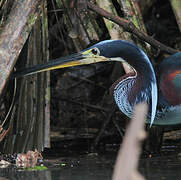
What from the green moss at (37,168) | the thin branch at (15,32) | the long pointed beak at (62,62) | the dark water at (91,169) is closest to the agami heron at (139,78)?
the long pointed beak at (62,62)

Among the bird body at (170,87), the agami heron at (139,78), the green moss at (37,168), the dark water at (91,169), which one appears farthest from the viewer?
the bird body at (170,87)

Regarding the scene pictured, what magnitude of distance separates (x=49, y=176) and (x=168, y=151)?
6.21 ft

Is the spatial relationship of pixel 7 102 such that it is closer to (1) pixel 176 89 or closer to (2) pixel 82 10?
(2) pixel 82 10

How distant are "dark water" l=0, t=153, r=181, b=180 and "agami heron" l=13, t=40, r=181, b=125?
1.31 feet

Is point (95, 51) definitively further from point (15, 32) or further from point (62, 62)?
point (15, 32)

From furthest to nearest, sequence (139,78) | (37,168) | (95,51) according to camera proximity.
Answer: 1. (139,78)
2. (95,51)
3. (37,168)

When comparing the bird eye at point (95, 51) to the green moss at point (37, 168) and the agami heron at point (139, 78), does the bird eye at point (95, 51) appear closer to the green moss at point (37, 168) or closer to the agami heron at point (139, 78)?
the agami heron at point (139, 78)

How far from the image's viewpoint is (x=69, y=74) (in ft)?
22.5

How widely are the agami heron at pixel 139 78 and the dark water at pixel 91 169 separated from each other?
399mm

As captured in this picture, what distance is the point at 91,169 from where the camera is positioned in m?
3.95

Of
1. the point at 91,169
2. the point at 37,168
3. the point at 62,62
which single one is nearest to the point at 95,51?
the point at 62,62

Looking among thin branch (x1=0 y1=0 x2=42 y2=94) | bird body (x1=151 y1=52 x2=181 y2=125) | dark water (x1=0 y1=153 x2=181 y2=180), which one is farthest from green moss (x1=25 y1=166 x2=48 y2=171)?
bird body (x1=151 y1=52 x2=181 y2=125)

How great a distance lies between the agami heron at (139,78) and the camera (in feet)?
13.2

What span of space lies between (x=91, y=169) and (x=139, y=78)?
3.09ft
